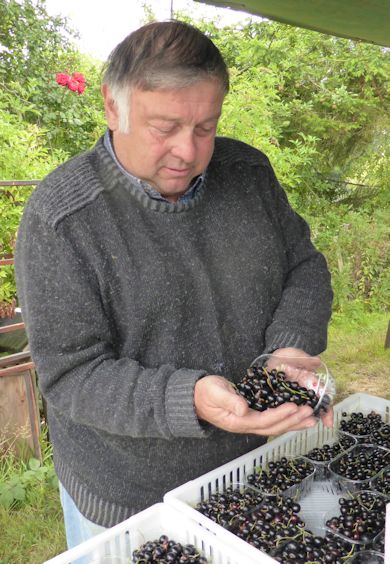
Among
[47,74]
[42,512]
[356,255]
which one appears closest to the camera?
[42,512]

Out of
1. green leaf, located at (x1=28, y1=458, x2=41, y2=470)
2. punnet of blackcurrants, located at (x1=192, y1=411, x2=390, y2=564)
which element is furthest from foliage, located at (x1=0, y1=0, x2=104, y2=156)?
punnet of blackcurrants, located at (x1=192, y1=411, x2=390, y2=564)

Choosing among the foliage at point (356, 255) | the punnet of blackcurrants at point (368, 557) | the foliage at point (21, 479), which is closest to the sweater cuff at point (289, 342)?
the punnet of blackcurrants at point (368, 557)

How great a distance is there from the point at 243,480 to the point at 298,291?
0.54m

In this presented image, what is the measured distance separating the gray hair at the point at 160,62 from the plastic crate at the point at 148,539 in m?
0.89

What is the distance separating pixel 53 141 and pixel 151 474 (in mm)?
3766

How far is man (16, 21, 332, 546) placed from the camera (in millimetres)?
1250

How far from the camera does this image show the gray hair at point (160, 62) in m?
1.24

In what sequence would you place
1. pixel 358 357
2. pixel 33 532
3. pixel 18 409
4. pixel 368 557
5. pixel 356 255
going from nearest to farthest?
1. pixel 368 557
2. pixel 33 532
3. pixel 18 409
4. pixel 358 357
5. pixel 356 255

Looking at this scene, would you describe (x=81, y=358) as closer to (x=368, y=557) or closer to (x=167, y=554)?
(x=167, y=554)

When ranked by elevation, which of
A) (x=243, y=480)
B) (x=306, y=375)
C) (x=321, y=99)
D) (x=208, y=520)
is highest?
(x=321, y=99)

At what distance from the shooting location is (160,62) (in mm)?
1245

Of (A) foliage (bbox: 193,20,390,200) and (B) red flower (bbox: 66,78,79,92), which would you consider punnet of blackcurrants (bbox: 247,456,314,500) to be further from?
(A) foliage (bbox: 193,20,390,200)

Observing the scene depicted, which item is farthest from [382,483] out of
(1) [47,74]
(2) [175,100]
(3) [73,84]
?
(1) [47,74]

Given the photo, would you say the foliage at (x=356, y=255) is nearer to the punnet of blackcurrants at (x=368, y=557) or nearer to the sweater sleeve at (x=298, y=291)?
the sweater sleeve at (x=298, y=291)
